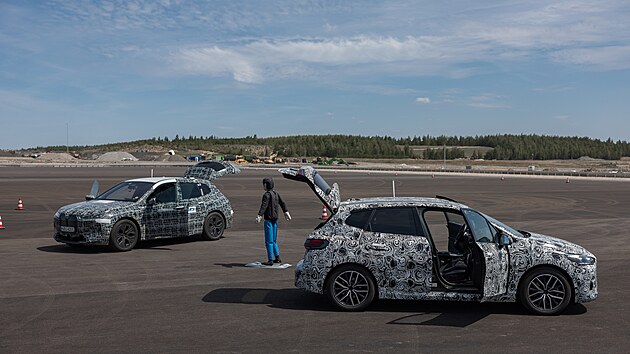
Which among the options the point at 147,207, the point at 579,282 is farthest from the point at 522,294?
the point at 147,207

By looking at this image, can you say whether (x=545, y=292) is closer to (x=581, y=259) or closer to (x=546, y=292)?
(x=546, y=292)

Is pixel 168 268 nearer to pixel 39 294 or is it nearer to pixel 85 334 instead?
pixel 39 294

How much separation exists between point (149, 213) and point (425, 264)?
28.0 ft

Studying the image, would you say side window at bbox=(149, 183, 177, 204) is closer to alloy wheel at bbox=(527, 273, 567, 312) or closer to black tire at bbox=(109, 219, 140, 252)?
black tire at bbox=(109, 219, 140, 252)

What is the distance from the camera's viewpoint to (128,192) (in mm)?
16391

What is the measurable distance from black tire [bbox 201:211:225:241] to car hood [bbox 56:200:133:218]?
219cm

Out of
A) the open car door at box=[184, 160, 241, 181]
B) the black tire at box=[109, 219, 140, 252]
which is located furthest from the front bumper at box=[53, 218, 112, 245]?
the open car door at box=[184, 160, 241, 181]

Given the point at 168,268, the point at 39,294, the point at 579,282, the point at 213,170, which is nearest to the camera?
the point at 579,282

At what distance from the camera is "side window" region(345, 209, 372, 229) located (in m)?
9.39

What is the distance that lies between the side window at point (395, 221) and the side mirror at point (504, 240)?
111 cm

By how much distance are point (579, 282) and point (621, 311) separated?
0.83 meters

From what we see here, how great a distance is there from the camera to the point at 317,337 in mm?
7988

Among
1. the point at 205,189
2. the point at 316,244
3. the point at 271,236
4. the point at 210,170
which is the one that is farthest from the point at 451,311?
the point at 210,170

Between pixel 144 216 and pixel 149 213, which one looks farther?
pixel 149 213
